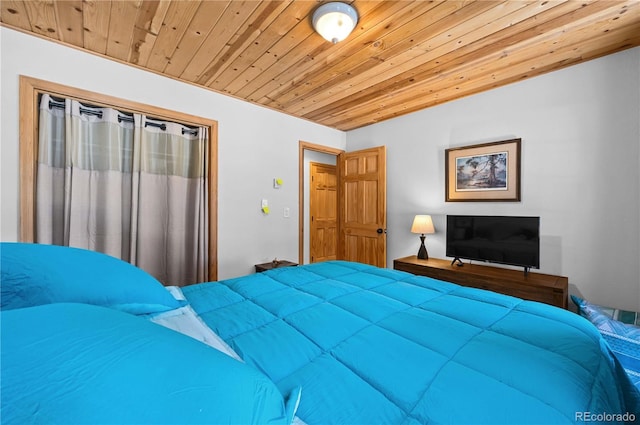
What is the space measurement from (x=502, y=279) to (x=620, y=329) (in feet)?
2.50

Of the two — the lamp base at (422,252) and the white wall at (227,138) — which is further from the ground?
the white wall at (227,138)

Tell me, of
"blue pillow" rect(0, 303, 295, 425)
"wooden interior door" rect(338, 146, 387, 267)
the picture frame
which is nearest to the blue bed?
"blue pillow" rect(0, 303, 295, 425)

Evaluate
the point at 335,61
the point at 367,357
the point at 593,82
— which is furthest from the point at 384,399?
the point at 593,82

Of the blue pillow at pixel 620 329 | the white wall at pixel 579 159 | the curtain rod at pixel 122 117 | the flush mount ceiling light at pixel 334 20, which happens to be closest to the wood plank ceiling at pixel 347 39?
the flush mount ceiling light at pixel 334 20

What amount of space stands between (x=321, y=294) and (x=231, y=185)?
2059 mm

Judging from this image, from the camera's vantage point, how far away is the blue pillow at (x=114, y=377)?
38 cm

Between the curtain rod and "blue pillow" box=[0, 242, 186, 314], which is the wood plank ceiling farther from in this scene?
"blue pillow" box=[0, 242, 186, 314]

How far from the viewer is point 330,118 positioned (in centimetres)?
376

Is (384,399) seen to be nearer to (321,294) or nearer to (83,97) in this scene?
(321,294)

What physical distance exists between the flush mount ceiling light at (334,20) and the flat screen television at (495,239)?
2.20 metres

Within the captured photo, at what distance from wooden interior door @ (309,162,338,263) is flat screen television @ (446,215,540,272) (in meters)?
2.58

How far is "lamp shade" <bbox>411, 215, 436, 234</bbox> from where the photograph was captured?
316cm

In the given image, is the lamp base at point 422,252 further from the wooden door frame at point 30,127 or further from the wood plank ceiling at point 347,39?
the wooden door frame at point 30,127

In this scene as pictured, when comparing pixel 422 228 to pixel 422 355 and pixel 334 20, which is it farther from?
pixel 422 355
